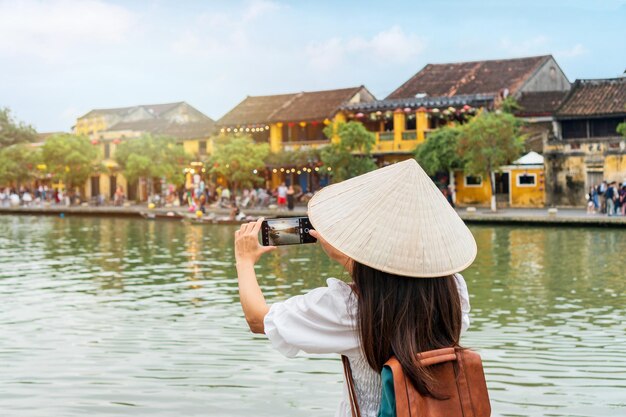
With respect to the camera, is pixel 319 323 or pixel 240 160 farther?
pixel 240 160

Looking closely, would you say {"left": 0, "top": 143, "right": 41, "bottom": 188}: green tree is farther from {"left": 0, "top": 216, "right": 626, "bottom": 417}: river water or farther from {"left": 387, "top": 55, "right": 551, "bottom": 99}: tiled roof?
{"left": 0, "top": 216, "right": 626, "bottom": 417}: river water

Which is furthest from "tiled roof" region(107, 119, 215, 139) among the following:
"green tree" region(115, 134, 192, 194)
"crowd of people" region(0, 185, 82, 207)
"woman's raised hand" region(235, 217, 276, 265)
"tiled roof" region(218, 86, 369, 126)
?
"woman's raised hand" region(235, 217, 276, 265)

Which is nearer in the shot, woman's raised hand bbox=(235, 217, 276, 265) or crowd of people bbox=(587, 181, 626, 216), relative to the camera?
woman's raised hand bbox=(235, 217, 276, 265)

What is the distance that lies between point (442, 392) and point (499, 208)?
112 feet

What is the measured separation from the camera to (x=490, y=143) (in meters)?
33.7

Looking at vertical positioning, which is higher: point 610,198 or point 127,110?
point 127,110

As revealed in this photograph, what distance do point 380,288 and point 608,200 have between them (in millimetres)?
27655

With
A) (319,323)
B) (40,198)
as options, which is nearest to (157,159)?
(40,198)

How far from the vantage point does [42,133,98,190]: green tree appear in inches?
2015

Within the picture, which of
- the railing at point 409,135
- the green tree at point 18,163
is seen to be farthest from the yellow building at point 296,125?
the green tree at point 18,163

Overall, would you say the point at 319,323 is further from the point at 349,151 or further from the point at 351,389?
the point at 349,151

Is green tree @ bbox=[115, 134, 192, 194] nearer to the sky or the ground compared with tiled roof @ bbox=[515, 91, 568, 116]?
nearer to the ground

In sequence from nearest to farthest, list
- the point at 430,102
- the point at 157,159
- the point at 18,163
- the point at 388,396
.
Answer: the point at 388,396, the point at 430,102, the point at 157,159, the point at 18,163

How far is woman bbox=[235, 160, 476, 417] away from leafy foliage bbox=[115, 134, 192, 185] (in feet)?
148
